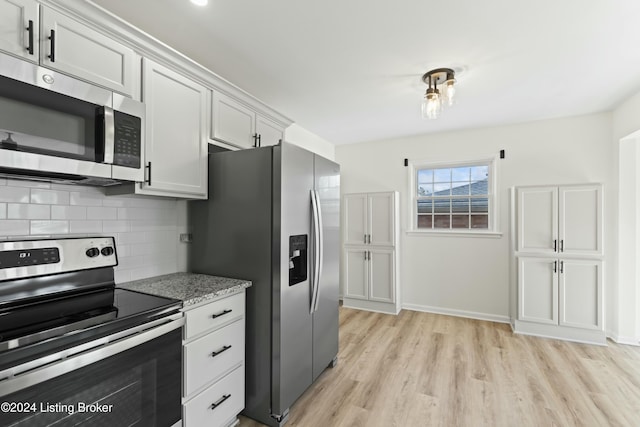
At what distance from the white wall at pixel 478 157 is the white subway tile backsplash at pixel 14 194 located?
3.93 metres

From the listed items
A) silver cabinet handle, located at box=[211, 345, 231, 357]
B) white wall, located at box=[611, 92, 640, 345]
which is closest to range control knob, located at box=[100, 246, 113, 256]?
silver cabinet handle, located at box=[211, 345, 231, 357]

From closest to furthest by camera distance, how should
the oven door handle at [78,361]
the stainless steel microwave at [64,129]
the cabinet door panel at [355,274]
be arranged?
Result: the oven door handle at [78,361]
the stainless steel microwave at [64,129]
the cabinet door panel at [355,274]

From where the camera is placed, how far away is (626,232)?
127 inches

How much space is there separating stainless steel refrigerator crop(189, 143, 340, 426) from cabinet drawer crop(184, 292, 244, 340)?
126 mm

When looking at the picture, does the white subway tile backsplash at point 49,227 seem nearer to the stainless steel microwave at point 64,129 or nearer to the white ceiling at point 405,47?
the stainless steel microwave at point 64,129

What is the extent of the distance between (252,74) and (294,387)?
2481mm

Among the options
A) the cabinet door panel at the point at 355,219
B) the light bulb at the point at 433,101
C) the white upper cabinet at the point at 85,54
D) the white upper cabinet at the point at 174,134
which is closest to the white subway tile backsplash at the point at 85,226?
the white upper cabinet at the point at 174,134

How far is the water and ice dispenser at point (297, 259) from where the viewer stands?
204 cm

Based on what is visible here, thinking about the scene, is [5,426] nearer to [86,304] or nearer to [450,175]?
[86,304]

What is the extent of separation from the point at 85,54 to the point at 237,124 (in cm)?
108

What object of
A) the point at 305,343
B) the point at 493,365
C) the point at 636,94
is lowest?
the point at 493,365

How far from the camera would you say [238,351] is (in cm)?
193

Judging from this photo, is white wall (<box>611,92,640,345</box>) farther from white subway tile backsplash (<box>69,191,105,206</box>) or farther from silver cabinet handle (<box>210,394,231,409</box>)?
white subway tile backsplash (<box>69,191,105,206</box>)

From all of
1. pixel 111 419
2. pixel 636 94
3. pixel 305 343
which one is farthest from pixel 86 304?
pixel 636 94
